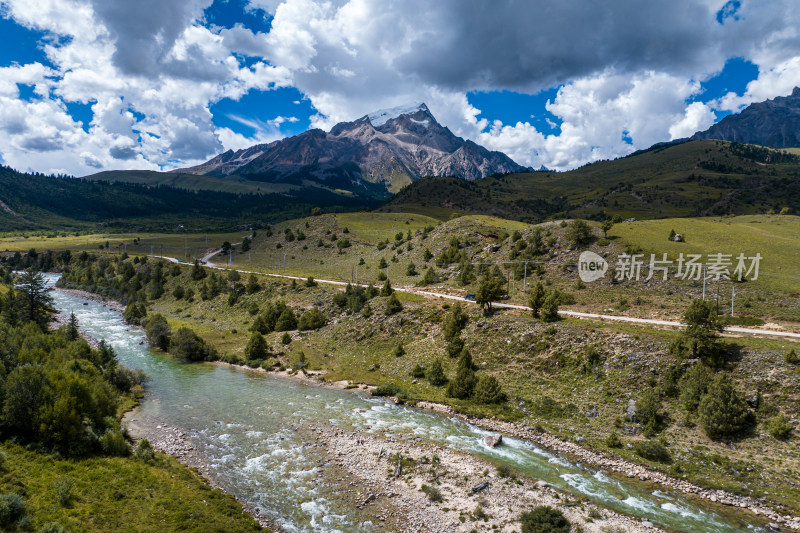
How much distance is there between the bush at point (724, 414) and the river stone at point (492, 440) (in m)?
17.7

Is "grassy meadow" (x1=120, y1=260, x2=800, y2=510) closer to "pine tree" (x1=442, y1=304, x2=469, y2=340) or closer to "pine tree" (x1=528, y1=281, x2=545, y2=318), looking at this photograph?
"pine tree" (x1=442, y1=304, x2=469, y2=340)

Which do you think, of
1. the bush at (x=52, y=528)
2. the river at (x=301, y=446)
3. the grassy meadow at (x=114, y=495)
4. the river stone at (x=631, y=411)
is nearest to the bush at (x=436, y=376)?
the river at (x=301, y=446)

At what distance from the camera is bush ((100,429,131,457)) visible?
31219 mm

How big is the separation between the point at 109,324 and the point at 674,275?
372 feet

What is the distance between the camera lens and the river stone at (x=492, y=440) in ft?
118

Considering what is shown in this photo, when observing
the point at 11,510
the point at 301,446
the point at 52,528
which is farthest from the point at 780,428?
the point at 11,510

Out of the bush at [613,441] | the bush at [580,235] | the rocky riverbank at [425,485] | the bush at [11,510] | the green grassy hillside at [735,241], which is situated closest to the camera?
the bush at [11,510]

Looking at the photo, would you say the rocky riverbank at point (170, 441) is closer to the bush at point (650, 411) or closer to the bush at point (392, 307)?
the bush at point (650, 411)

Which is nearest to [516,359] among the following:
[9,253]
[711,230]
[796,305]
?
[796,305]

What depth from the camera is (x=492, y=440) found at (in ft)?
118

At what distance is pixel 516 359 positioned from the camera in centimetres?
5119

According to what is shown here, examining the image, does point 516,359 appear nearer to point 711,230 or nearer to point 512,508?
point 512,508

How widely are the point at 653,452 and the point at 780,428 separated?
32.6 feet

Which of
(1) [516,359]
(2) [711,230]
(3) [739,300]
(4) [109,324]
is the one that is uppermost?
(2) [711,230]
